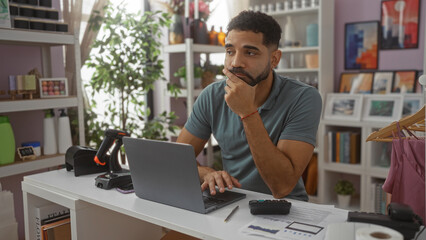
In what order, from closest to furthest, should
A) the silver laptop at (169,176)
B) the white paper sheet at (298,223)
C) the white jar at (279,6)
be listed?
the white paper sheet at (298,223) → the silver laptop at (169,176) → the white jar at (279,6)

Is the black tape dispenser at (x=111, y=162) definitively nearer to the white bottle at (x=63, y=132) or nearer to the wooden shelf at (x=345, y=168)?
the white bottle at (x=63, y=132)

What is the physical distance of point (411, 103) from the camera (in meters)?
3.11

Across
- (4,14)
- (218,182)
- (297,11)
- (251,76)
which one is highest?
(297,11)

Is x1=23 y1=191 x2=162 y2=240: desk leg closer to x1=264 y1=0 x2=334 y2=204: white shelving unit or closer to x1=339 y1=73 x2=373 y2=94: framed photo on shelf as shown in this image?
x1=264 y1=0 x2=334 y2=204: white shelving unit

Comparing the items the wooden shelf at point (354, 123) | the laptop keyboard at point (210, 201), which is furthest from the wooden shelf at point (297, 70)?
the laptop keyboard at point (210, 201)

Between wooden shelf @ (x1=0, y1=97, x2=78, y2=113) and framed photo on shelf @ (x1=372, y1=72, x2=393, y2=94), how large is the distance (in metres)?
2.43

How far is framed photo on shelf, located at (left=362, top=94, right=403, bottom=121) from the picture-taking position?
3139mm

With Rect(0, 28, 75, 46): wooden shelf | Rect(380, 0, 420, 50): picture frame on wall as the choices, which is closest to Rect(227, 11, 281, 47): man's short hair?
Rect(0, 28, 75, 46): wooden shelf

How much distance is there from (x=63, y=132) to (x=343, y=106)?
2.27 metres

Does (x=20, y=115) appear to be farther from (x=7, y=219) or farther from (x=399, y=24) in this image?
(x=399, y=24)

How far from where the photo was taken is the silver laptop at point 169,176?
3.63 feet

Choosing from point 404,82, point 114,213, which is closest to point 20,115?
point 114,213

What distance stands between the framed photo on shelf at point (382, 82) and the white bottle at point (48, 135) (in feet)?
8.42

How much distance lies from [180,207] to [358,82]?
2728mm
